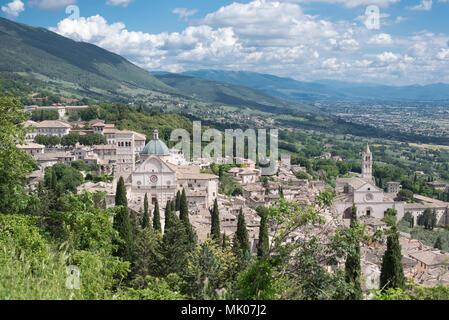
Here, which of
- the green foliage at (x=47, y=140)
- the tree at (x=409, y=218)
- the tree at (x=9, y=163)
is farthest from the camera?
the green foliage at (x=47, y=140)

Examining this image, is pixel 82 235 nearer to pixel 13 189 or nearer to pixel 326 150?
pixel 13 189

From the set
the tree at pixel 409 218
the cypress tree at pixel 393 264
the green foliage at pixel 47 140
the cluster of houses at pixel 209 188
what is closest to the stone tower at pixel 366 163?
the cluster of houses at pixel 209 188

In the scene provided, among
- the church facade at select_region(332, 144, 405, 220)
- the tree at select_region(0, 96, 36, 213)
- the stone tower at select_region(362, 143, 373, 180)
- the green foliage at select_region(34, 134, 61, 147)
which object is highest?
the tree at select_region(0, 96, 36, 213)

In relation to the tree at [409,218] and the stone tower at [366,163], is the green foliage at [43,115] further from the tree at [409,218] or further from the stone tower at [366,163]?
the tree at [409,218]

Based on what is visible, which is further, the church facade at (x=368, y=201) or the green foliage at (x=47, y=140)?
the green foliage at (x=47, y=140)

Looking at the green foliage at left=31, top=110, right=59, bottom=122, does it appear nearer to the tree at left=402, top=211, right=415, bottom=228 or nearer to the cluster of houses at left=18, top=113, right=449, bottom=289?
the cluster of houses at left=18, top=113, right=449, bottom=289

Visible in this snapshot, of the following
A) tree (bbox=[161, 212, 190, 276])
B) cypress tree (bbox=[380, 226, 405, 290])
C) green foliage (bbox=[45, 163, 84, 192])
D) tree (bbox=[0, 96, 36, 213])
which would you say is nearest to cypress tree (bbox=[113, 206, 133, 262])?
tree (bbox=[161, 212, 190, 276])
